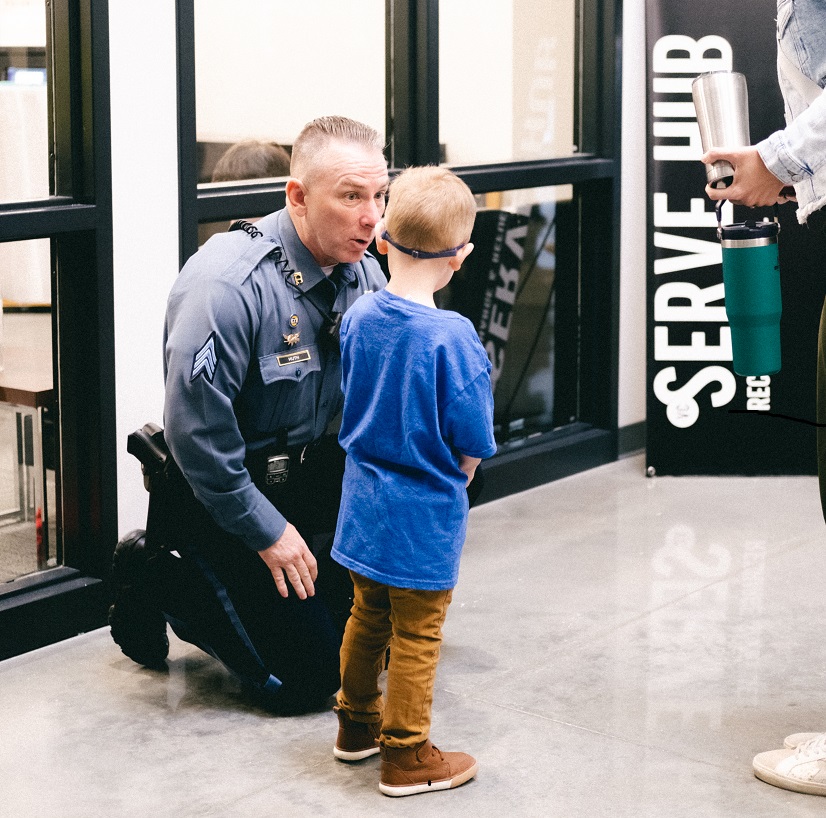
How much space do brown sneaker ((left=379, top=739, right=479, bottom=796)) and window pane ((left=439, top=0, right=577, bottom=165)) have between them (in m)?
2.45

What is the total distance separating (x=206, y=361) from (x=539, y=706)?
104 cm

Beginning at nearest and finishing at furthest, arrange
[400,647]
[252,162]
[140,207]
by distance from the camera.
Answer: [400,647] < [140,207] < [252,162]

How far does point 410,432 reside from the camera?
2.42m

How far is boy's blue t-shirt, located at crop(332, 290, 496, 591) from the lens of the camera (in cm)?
241

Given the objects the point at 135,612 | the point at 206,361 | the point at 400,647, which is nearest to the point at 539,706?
the point at 400,647

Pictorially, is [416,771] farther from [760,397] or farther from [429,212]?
[760,397]

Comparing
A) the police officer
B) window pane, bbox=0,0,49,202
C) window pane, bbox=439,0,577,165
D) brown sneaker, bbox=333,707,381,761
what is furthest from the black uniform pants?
window pane, bbox=439,0,577,165

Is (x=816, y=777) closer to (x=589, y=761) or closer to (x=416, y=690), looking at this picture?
(x=589, y=761)

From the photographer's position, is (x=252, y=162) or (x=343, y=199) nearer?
(x=343, y=199)

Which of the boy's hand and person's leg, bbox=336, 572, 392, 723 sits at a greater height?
the boy's hand

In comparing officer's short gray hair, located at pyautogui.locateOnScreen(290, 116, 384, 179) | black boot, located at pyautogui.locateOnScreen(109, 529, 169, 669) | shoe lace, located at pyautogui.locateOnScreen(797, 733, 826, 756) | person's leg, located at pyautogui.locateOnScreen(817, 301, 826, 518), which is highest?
officer's short gray hair, located at pyautogui.locateOnScreen(290, 116, 384, 179)

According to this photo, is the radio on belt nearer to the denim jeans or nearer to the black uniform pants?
the black uniform pants

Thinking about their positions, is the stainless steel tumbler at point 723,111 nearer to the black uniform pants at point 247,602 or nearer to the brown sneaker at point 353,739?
the black uniform pants at point 247,602

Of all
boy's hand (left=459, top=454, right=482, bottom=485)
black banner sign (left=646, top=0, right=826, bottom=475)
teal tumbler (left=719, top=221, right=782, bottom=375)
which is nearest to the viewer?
boy's hand (left=459, top=454, right=482, bottom=485)
